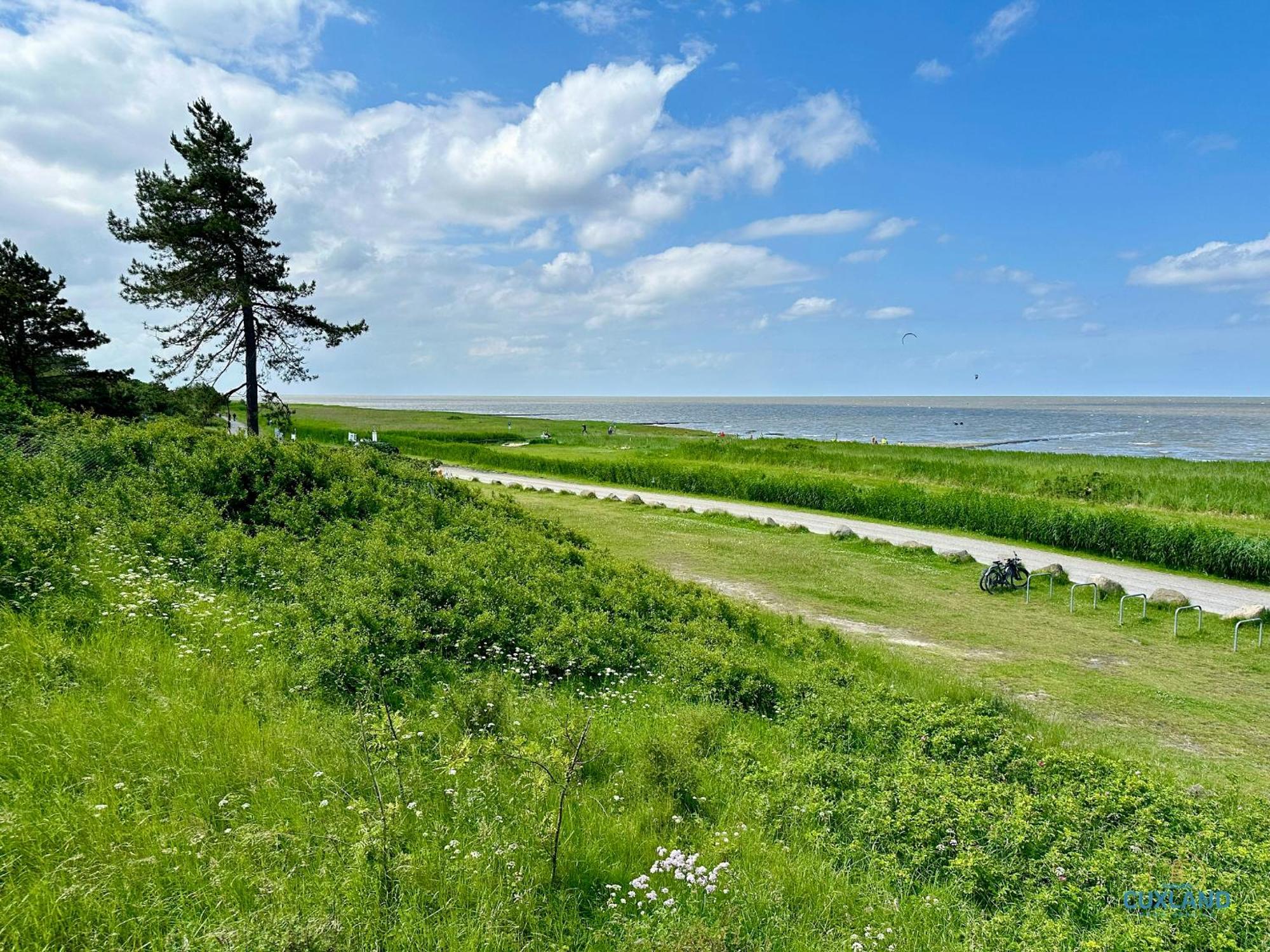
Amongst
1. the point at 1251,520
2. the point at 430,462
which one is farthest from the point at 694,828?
the point at 1251,520

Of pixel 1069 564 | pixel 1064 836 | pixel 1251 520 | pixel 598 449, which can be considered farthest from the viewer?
pixel 598 449

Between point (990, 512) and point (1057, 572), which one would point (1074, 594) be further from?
point (990, 512)

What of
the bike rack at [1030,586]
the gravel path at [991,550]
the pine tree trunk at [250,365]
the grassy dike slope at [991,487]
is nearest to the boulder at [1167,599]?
the gravel path at [991,550]

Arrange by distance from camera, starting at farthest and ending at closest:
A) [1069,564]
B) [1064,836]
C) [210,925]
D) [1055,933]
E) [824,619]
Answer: [1069,564]
[824,619]
[1064,836]
[1055,933]
[210,925]

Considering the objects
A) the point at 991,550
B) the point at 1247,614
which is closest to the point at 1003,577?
the point at 1247,614

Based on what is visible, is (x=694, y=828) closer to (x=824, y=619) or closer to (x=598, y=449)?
(x=824, y=619)

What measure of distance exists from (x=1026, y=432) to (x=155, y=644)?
137236 mm

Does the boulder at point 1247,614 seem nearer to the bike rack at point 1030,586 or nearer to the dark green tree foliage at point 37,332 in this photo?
the bike rack at point 1030,586

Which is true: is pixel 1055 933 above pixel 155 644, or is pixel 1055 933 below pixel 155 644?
below

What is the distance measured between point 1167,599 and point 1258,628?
5.59ft

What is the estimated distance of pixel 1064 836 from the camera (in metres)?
5.54

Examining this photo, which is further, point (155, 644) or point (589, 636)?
point (589, 636)

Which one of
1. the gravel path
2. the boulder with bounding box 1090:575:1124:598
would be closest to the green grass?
the boulder with bounding box 1090:575:1124:598

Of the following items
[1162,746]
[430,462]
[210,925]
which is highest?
[430,462]
